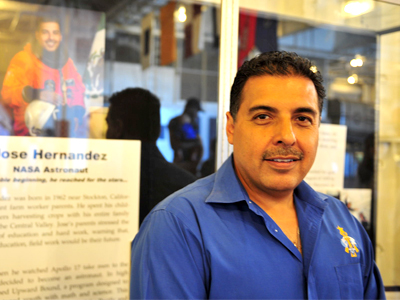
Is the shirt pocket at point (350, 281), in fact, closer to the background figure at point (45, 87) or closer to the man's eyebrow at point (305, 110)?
the man's eyebrow at point (305, 110)

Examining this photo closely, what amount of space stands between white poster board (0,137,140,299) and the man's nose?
88 centimetres

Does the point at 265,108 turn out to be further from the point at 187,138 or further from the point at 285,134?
the point at 187,138

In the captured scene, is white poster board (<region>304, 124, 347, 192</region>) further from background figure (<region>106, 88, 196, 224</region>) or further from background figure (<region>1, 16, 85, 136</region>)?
background figure (<region>1, 16, 85, 136</region>)

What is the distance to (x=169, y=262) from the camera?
1.33m

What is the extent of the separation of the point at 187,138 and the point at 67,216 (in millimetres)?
770

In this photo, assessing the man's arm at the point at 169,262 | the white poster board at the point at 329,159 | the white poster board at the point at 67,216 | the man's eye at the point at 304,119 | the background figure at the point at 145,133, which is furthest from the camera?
the white poster board at the point at 329,159

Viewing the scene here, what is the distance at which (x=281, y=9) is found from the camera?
8.47ft

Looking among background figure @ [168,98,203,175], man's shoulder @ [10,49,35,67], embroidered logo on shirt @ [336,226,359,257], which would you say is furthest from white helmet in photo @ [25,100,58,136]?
embroidered logo on shirt @ [336,226,359,257]

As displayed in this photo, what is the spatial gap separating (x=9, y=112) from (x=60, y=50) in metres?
0.39

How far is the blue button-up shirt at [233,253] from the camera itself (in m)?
1.35

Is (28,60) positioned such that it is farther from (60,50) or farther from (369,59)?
(369,59)

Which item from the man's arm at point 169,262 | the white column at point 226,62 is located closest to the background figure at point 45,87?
the white column at point 226,62

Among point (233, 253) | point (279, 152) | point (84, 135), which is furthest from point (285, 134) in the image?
point (84, 135)

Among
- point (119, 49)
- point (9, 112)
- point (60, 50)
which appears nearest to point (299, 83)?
point (119, 49)
